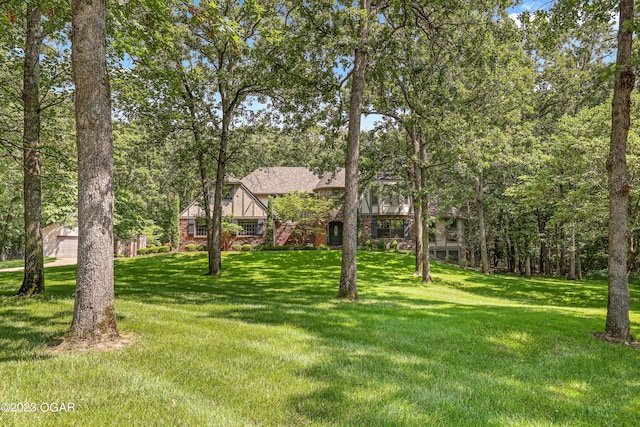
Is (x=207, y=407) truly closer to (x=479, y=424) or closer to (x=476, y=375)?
(x=479, y=424)

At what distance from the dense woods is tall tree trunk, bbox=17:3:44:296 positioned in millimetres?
42

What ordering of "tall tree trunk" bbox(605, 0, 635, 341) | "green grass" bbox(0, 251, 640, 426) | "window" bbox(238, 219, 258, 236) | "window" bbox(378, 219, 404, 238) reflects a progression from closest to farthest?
"green grass" bbox(0, 251, 640, 426) → "tall tree trunk" bbox(605, 0, 635, 341) → "window" bbox(238, 219, 258, 236) → "window" bbox(378, 219, 404, 238)

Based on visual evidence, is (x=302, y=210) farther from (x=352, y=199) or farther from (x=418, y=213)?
(x=352, y=199)

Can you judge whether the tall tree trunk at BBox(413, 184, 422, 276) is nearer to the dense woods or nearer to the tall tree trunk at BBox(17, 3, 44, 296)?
the dense woods

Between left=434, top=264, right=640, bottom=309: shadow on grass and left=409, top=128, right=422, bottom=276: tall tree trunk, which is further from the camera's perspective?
left=409, top=128, right=422, bottom=276: tall tree trunk

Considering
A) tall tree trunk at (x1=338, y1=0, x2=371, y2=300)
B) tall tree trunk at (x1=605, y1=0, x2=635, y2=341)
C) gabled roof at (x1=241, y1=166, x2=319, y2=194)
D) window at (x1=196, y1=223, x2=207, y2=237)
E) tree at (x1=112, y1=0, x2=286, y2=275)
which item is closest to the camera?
tall tree trunk at (x1=605, y1=0, x2=635, y2=341)

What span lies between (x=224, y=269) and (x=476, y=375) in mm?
16610

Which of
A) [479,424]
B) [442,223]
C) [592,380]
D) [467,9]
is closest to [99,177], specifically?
[479,424]

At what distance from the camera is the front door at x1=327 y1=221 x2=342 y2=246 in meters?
34.0

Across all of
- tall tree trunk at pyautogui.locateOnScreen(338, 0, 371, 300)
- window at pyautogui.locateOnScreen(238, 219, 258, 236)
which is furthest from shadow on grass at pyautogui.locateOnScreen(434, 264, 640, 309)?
window at pyautogui.locateOnScreen(238, 219, 258, 236)

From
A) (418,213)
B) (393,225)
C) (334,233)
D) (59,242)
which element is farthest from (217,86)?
(59,242)

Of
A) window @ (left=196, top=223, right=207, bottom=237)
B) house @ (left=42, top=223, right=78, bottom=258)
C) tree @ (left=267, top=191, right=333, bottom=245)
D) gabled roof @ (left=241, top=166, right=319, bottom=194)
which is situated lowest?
house @ (left=42, top=223, right=78, bottom=258)

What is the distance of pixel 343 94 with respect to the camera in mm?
14641

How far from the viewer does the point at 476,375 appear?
171 inches
